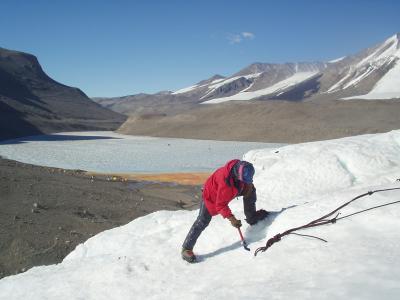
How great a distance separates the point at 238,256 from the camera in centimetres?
538

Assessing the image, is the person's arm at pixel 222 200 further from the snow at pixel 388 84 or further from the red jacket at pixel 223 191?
the snow at pixel 388 84

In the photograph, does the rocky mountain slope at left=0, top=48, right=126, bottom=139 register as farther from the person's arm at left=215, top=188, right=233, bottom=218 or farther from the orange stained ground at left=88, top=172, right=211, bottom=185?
the person's arm at left=215, top=188, right=233, bottom=218

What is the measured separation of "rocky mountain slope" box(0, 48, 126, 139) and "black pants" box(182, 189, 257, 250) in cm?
6471

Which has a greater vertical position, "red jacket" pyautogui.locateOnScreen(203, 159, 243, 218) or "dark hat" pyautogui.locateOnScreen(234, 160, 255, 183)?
"dark hat" pyautogui.locateOnScreen(234, 160, 255, 183)

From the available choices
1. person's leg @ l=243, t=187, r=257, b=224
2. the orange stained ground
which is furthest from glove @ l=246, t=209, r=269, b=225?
the orange stained ground

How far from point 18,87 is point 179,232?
124 metres

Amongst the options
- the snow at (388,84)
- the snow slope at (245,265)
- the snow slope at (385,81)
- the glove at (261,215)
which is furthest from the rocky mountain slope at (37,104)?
the snow at (388,84)

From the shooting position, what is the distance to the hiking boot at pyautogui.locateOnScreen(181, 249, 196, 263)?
18.3ft

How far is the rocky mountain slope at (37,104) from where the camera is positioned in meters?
80.7

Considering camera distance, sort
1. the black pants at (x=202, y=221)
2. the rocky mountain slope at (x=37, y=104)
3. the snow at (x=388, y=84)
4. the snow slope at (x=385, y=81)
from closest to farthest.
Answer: the black pants at (x=202, y=221), the rocky mountain slope at (x=37, y=104), the snow slope at (x=385, y=81), the snow at (x=388, y=84)

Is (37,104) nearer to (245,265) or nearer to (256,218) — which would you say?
(256,218)

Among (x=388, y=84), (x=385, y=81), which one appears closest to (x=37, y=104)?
(x=388, y=84)

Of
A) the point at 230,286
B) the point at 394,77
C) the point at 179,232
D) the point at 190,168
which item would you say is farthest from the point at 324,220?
the point at 394,77

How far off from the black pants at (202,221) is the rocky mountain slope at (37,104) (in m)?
64.7
